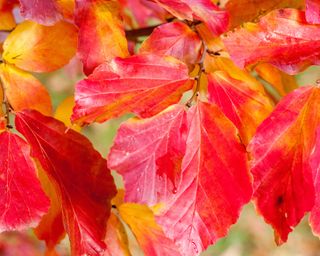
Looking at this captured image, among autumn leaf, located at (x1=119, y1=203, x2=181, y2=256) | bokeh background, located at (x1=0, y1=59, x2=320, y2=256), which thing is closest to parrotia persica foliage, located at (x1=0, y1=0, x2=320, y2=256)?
autumn leaf, located at (x1=119, y1=203, x2=181, y2=256)

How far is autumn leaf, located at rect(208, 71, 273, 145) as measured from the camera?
1.90 feet

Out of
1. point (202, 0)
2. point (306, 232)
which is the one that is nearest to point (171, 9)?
point (202, 0)

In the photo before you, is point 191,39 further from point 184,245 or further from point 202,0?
point 184,245

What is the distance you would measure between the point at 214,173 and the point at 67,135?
15cm

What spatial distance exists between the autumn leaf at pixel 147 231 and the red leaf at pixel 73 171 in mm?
111

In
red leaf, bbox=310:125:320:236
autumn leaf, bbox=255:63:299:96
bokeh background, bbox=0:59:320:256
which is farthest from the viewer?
bokeh background, bbox=0:59:320:256

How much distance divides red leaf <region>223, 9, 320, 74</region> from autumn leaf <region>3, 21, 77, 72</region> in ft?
0.63

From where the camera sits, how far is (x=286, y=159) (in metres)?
0.57

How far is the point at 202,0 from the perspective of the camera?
593mm

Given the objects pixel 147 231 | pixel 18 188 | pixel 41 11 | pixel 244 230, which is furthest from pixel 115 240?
pixel 244 230

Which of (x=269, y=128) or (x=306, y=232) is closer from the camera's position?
(x=269, y=128)

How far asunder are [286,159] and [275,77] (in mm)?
198

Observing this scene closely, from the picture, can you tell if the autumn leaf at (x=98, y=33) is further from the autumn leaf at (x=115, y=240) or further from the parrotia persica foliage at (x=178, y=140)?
the autumn leaf at (x=115, y=240)

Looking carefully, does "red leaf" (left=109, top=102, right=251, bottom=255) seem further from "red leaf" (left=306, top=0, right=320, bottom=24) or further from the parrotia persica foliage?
"red leaf" (left=306, top=0, right=320, bottom=24)
